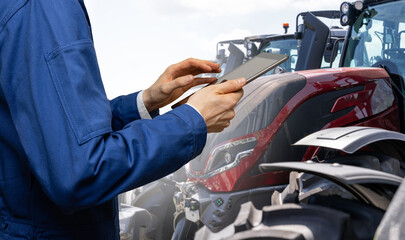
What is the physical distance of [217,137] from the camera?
2.62 metres

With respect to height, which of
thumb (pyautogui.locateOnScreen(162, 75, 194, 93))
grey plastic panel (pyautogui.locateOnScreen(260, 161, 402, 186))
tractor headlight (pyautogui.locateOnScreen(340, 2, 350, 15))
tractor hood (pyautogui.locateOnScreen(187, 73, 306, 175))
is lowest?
tractor hood (pyautogui.locateOnScreen(187, 73, 306, 175))

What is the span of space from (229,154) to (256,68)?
44.8 inches

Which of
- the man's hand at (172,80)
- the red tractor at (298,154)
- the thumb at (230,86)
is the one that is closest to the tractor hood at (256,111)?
the red tractor at (298,154)

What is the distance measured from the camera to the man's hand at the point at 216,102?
1.24 metres

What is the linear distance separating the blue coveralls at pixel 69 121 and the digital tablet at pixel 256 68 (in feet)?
0.92

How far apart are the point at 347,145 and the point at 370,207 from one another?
0.32 meters

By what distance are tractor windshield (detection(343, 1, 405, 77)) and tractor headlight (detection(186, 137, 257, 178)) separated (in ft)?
4.94

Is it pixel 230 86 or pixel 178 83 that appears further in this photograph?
pixel 178 83

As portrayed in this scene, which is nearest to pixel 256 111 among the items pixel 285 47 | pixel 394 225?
pixel 394 225

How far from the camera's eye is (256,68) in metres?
1.47

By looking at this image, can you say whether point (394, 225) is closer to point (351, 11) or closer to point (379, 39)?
point (379, 39)

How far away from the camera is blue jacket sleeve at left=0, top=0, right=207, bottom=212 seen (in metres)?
1.04

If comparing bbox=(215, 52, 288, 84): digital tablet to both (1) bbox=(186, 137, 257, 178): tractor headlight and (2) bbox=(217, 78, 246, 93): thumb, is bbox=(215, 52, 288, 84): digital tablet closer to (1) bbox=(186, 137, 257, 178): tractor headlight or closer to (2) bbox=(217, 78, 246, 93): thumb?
(2) bbox=(217, 78, 246, 93): thumb

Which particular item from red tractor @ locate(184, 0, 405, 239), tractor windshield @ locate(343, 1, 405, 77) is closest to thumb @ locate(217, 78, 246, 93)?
red tractor @ locate(184, 0, 405, 239)
